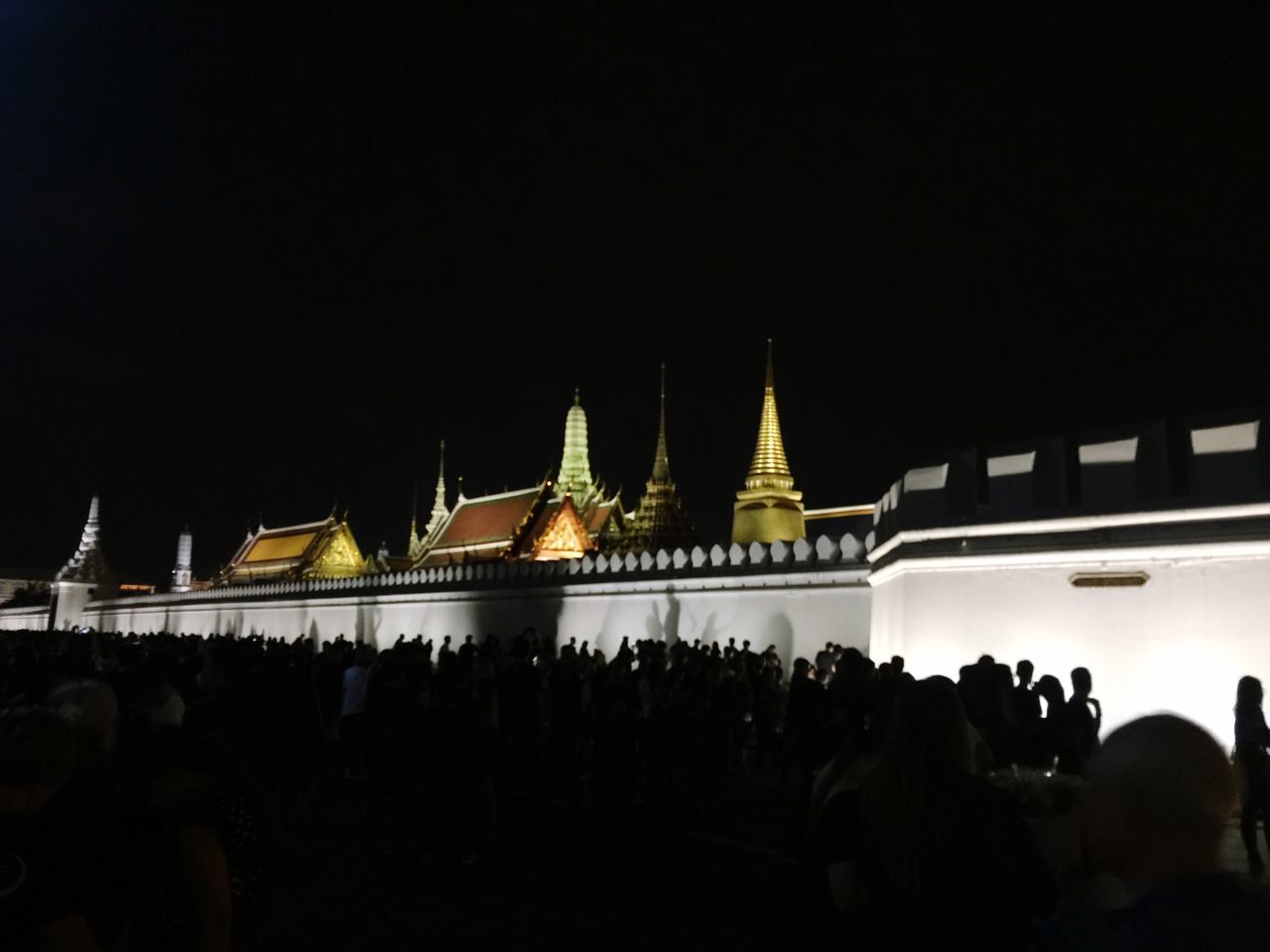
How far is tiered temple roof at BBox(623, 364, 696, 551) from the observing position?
132ft

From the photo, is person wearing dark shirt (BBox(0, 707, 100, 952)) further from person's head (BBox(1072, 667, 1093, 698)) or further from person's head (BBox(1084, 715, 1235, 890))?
person's head (BBox(1072, 667, 1093, 698))

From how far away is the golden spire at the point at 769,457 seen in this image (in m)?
41.7

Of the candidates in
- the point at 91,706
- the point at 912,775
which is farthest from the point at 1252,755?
the point at 91,706

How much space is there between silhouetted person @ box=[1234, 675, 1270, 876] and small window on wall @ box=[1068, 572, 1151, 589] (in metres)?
3.85

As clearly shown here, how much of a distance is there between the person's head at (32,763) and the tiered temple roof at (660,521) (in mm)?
36620

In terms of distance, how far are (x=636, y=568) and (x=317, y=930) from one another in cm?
1843

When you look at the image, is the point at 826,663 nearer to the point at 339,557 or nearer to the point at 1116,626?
the point at 1116,626

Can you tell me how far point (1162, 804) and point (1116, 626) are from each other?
10.4 meters

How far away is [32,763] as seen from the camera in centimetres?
291

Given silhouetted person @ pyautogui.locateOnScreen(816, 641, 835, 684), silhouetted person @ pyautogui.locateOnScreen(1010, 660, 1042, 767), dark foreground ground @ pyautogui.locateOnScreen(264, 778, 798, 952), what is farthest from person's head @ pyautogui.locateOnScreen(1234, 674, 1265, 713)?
silhouetted person @ pyautogui.locateOnScreen(816, 641, 835, 684)

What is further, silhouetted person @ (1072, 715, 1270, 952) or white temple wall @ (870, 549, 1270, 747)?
white temple wall @ (870, 549, 1270, 747)

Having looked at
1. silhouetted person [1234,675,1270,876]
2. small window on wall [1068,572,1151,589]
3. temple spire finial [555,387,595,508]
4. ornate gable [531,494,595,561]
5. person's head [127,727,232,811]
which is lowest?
silhouetted person [1234,675,1270,876]

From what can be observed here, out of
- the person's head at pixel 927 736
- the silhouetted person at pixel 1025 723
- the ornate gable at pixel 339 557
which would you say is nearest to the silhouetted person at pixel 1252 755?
the silhouetted person at pixel 1025 723

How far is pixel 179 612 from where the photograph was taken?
49.5m
